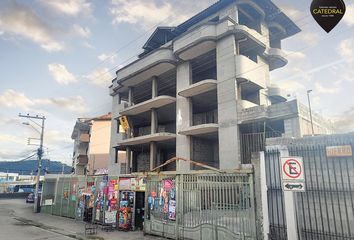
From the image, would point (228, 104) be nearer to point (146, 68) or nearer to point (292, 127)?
point (292, 127)

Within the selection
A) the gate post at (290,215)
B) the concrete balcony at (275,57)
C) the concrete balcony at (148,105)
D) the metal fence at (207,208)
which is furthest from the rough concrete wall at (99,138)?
the gate post at (290,215)

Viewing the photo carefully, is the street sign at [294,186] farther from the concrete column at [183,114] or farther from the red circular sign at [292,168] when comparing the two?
the concrete column at [183,114]

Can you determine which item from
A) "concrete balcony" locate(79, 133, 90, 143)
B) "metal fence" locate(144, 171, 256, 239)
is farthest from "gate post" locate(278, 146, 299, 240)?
"concrete balcony" locate(79, 133, 90, 143)

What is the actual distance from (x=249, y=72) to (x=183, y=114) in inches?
295

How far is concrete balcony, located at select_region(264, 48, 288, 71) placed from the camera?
89.0 ft

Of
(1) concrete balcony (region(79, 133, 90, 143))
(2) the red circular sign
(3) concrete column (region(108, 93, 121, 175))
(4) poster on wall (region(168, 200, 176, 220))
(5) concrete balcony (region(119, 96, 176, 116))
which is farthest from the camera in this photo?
(1) concrete balcony (region(79, 133, 90, 143))

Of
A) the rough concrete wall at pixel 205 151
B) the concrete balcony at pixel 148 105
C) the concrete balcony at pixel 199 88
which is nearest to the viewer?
the concrete balcony at pixel 199 88

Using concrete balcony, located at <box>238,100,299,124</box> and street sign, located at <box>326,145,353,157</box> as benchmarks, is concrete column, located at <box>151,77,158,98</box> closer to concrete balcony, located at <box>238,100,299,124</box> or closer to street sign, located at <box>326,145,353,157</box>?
concrete balcony, located at <box>238,100,299,124</box>

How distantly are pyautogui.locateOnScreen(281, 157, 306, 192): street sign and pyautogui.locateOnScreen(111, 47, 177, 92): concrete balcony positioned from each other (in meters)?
22.1

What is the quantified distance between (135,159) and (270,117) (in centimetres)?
2225

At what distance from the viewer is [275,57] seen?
27.3 m

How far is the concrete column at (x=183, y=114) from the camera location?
83.7ft

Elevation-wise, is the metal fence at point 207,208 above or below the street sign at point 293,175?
below

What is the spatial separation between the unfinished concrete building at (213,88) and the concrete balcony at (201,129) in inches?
3.5
